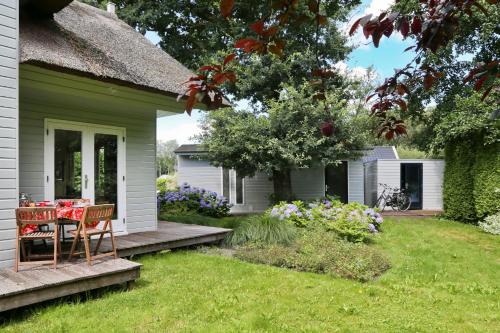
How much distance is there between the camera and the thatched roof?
16.7 feet

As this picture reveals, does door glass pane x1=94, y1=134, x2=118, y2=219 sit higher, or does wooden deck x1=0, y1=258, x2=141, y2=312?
door glass pane x1=94, y1=134, x2=118, y2=219

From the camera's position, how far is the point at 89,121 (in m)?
6.69

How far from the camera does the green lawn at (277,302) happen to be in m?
3.48

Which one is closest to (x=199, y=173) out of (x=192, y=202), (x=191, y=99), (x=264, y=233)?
(x=192, y=202)

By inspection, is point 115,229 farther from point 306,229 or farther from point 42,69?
point 306,229

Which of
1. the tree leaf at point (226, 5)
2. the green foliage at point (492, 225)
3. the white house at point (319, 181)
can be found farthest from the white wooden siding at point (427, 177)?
the tree leaf at point (226, 5)

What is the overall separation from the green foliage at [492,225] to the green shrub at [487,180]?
386 millimetres

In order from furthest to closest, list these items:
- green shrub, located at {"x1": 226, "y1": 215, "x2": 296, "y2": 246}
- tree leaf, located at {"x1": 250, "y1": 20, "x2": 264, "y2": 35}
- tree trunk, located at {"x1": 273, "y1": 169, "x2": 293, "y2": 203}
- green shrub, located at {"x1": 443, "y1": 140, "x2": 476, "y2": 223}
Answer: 1. tree trunk, located at {"x1": 273, "y1": 169, "x2": 293, "y2": 203}
2. green shrub, located at {"x1": 443, "y1": 140, "x2": 476, "y2": 223}
3. green shrub, located at {"x1": 226, "y1": 215, "x2": 296, "y2": 246}
4. tree leaf, located at {"x1": 250, "y1": 20, "x2": 264, "y2": 35}

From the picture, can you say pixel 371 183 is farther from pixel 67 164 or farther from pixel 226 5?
pixel 226 5

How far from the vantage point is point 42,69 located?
16.5 ft

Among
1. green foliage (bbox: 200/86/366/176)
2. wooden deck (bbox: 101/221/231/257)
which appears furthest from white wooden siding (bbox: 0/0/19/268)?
green foliage (bbox: 200/86/366/176)

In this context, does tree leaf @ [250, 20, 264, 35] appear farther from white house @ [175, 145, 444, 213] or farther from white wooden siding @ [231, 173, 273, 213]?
white wooden siding @ [231, 173, 273, 213]

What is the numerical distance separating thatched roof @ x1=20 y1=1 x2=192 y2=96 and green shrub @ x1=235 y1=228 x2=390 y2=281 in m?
3.11

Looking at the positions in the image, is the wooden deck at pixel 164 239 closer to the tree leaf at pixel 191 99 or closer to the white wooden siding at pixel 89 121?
the white wooden siding at pixel 89 121
